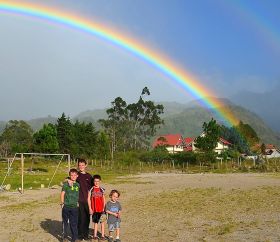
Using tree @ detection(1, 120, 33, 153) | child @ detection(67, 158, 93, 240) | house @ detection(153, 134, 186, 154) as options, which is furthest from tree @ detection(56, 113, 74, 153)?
child @ detection(67, 158, 93, 240)

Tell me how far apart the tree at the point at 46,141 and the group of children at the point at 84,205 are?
6187 cm

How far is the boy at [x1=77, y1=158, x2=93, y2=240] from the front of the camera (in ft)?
37.7

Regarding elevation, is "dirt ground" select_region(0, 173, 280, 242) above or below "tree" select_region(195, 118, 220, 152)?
below

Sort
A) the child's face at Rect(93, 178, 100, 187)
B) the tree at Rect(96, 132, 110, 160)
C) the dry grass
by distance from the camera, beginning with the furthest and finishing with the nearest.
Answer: the tree at Rect(96, 132, 110, 160)
the dry grass
the child's face at Rect(93, 178, 100, 187)

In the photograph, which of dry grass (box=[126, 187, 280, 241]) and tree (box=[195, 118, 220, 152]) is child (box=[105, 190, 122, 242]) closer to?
dry grass (box=[126, 187, 280, 241])

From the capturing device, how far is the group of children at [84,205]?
10977 millimetres

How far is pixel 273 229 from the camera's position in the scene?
12.0 metres

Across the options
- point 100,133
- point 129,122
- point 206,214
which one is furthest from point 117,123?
point 206,214

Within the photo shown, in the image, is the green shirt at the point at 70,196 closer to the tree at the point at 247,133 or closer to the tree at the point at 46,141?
the tree at the point at 46,141

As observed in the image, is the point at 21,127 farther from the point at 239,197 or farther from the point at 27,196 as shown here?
the point at 239,197

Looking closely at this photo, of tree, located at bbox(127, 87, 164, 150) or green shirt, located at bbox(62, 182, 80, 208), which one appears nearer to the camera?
green shirt, located at bbox(62, 182, 80, 208)

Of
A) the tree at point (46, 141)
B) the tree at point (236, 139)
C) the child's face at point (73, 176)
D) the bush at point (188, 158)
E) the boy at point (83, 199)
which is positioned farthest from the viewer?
the tree at point (236, 139)

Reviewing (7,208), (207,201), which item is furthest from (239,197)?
(7,208)

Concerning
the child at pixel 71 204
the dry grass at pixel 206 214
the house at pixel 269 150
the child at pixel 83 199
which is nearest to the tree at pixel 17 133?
the house at pixel 269 150
